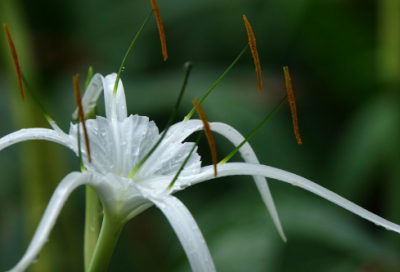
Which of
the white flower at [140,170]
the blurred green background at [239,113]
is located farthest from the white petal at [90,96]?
the blurred green background at [239,113]

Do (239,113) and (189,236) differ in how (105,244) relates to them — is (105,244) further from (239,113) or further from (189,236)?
(239,113)

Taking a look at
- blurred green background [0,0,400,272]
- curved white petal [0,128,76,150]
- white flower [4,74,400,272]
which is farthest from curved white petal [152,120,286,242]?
blurred green background [0,0,400,272]

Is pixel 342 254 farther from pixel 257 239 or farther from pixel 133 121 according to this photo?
pixel 133 121

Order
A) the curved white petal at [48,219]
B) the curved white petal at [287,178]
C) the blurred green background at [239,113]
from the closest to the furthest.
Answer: the curved white petal at [48,219]
the curved white petal at [287,178]
the blurred green background at [239,113]

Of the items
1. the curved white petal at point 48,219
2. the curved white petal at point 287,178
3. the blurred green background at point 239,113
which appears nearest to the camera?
the curved white petal at point 48,219

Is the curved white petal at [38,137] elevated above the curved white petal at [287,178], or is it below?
above

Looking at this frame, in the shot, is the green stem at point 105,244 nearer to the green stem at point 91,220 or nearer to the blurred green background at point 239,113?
the green stem at point 91,220
